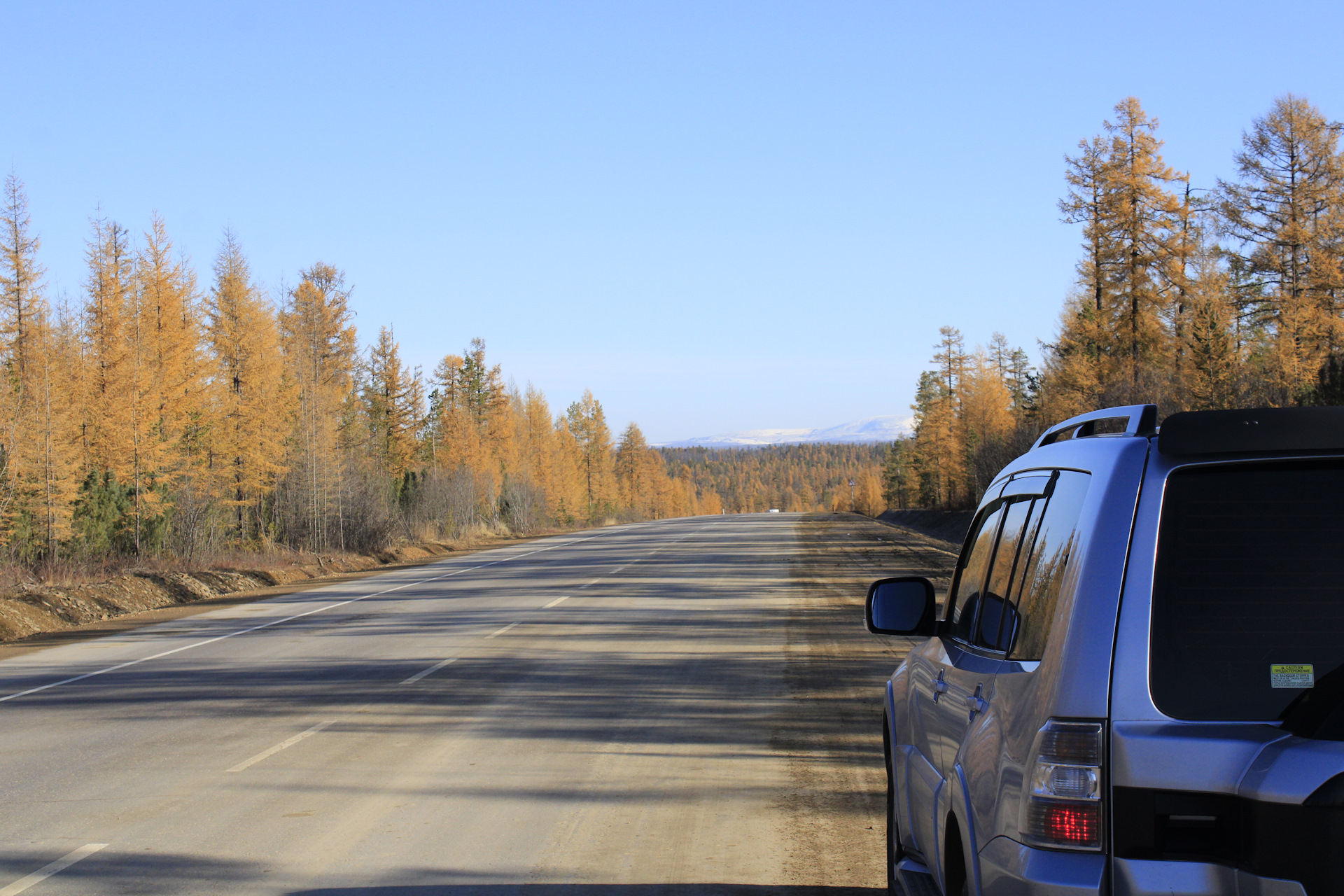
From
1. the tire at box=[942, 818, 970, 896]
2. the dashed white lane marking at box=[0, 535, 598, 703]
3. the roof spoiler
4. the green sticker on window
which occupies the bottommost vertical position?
the dashed white lane marking at box=[0, 535, 598, 703]

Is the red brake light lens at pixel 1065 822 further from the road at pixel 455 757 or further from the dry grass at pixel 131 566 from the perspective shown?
the dry grass at pixel 131 566

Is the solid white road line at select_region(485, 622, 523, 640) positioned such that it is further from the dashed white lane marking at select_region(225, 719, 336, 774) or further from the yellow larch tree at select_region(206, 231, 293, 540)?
the yellow larch tree at select_region(206, 231, 293, 540)

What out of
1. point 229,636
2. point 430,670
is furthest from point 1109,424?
point 229,636

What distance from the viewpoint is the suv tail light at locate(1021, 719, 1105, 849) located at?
2.35 metres

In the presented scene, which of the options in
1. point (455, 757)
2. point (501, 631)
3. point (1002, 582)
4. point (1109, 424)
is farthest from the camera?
point (501, 631)

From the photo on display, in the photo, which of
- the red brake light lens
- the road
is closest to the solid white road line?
the road

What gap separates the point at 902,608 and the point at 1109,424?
1685mm

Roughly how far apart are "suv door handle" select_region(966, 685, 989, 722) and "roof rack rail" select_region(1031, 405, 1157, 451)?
2.67 feet

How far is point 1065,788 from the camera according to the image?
2.38 metres

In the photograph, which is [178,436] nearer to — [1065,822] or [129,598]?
[129,598]

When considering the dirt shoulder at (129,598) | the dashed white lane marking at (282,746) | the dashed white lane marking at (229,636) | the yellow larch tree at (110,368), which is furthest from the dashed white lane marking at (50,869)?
the yellow larch tree at (110,368)

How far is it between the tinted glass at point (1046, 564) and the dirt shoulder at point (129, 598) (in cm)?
1661

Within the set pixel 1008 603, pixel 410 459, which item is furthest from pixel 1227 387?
pixel 410 459

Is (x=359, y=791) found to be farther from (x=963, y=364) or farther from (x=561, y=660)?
(x=963, y=364)
